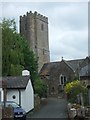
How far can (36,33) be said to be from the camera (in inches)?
2980

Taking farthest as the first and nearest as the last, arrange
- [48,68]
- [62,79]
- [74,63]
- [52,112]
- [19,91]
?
[48,68] < [74,63] < [62,79] < [19,91] < [52,112]

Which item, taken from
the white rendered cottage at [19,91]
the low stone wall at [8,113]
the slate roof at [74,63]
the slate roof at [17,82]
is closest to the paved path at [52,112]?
the white rendered cottage at [19,91]

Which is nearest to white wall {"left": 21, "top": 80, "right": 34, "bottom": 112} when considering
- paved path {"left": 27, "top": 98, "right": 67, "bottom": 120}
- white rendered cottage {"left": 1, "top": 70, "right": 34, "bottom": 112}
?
white rendered cottage {"left": 1, "top": 70, "right": 34, "bottom": 112}

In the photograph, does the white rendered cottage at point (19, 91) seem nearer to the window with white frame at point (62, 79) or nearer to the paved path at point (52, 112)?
the paved path at point (52, 112)

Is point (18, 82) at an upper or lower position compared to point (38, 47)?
lower

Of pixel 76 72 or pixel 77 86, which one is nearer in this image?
pixel 77 86

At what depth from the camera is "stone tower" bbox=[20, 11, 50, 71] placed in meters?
74.4

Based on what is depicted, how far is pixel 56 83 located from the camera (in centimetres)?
6359

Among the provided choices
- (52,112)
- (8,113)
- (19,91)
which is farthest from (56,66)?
(8,113)

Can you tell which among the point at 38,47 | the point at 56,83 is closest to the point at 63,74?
the point at 56,83

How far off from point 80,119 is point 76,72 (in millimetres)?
Result: 39774

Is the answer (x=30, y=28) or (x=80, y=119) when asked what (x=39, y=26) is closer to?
(x=30, y=28)

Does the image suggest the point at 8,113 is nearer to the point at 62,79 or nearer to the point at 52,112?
the point at 52,112

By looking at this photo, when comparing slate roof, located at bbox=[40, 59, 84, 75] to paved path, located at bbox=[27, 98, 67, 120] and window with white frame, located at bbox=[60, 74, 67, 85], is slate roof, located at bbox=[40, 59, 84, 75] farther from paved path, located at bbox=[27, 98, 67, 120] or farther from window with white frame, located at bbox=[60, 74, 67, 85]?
paved path, located at bbox=[27, 98, 67, 120]
